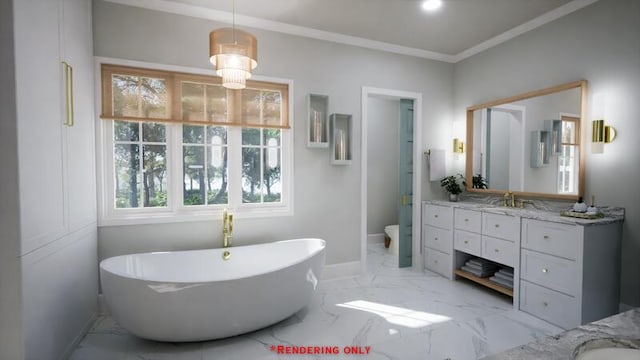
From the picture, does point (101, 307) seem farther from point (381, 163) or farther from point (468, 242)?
point (381, 163)

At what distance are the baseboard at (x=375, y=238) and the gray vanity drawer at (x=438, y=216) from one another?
4.67 ft

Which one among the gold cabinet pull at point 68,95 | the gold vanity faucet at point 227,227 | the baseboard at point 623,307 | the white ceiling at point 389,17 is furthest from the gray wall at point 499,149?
the gold cabinet pull at point 68,95

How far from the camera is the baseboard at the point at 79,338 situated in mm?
2020

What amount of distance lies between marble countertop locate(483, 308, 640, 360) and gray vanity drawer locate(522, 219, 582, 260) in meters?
1.57

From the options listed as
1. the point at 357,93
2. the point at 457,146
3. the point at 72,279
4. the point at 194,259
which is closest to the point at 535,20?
the point at 457,146

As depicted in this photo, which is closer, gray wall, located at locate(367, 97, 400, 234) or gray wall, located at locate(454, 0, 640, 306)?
gray wall, located at locate(454, 0, 640, 306)

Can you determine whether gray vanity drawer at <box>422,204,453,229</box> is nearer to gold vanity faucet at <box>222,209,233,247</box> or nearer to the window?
the window

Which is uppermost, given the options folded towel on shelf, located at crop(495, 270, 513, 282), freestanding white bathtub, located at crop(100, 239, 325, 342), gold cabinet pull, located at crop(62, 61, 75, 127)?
gold cabinet pull, located at crop(62, 61, 75, 127)

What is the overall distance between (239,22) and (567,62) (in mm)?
3109

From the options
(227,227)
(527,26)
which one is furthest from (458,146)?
(227,227)

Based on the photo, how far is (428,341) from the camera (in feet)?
7.32

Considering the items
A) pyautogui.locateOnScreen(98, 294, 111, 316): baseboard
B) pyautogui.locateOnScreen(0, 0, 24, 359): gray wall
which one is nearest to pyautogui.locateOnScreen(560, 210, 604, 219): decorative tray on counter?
pyautogui.locateOnScreen(0, 0, 24, 359): gray wall

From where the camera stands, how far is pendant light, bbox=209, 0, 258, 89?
187 centimetres

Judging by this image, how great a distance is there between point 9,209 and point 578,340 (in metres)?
2.39
